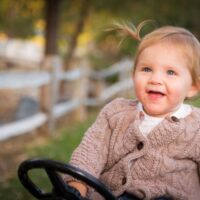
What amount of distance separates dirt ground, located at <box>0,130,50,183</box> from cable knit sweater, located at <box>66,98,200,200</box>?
10.1 feet

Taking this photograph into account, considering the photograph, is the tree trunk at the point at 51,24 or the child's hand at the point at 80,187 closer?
the child's hand at the point at 80,187

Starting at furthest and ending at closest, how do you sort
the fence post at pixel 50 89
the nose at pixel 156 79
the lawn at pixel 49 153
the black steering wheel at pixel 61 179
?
the fence post at pixel 50 89, the lawn at pixel 49 153, the nose at pixel 156 79, the black steering wheel at pixel 61 179

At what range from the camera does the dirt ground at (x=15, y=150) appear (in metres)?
6.19

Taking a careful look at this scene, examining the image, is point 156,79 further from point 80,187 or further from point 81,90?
point 81,90

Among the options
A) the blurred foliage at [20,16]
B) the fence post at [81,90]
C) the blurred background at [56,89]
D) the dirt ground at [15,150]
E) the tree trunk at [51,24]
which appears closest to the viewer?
the dirt ground at [15,150]

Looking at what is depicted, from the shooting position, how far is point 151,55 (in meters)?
2.50

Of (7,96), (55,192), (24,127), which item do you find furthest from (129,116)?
(7,96)

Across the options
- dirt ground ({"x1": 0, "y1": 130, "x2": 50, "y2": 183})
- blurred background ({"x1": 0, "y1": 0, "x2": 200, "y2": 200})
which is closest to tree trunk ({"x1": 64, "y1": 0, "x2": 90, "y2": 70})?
blurred background ({"x1": 0, "y1": 0, "x2": 200, "y2": 200})

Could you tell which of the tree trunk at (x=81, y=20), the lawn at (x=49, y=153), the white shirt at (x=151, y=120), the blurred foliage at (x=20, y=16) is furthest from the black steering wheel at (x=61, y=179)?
the blurred foliage at (x=20, y=16)

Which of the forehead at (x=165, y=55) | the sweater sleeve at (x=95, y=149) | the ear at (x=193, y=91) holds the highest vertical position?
the forehead at (x=165, y=55)

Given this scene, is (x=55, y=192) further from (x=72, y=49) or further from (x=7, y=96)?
(x=72, y=49)

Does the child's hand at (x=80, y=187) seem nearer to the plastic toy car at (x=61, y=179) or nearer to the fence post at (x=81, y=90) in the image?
the plastic toy car at (x=61, y=179)

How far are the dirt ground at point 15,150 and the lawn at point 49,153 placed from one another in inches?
5.8

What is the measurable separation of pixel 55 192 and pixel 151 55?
775mm
